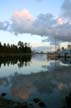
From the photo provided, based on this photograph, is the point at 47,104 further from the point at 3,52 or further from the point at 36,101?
the point at 3,52

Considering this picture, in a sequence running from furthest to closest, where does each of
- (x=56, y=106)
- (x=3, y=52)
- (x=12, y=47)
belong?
1. (x=12, y=47)
2. (x=3, y=52)
3. (x=56, y=106)

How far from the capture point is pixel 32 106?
1537cm

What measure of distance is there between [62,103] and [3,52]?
165856 millimetres

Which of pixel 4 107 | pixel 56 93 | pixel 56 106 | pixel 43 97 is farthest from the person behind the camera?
pixel 56 93

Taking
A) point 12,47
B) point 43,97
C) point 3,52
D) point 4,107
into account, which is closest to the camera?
point 4,107

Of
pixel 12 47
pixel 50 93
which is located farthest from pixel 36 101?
pixel 12 47

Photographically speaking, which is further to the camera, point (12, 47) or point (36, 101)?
point (12, 47)

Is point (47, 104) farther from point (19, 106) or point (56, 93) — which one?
point (56, 93)

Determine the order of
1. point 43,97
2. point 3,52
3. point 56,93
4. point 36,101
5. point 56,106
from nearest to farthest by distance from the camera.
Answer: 1. point 56,106
2. point 36,101
3. point 43,97
4. point 56,93
5. point 3,52

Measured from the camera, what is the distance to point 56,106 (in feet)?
52.0

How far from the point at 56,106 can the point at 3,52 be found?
167 metres

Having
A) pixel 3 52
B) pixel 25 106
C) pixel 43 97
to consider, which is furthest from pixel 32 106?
pixel 3 52

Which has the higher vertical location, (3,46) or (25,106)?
(3,46)

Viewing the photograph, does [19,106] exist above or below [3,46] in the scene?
below
